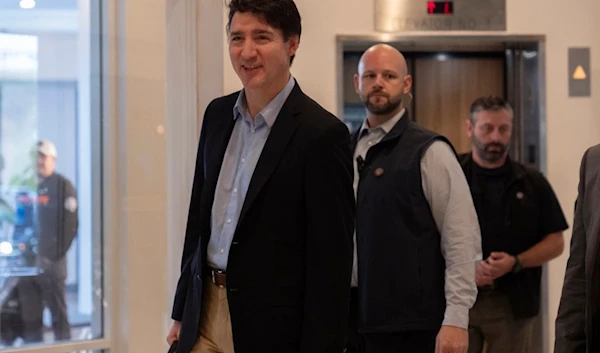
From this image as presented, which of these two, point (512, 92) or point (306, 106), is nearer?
point (306, 106)

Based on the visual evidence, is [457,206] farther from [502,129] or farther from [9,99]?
[9,99]

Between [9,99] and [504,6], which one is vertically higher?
[504,6]

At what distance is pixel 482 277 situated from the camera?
3.39 meters

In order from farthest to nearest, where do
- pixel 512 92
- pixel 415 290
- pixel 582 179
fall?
1. pixel 512 92
2. pixel 415 290
3. pixel 582 179

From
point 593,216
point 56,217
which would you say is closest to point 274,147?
point 593,216

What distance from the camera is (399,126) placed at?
106 inches

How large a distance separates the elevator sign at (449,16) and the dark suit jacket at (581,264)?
2.28 m

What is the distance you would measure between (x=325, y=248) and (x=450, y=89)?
2.94 m

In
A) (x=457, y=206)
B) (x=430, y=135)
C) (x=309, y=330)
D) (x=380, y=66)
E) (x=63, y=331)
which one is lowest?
(x=63, y=331)

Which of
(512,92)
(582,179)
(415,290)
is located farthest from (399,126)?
(512,92)

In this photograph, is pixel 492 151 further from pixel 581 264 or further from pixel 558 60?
pixel 581 264

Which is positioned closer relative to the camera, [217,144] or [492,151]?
[217,144]

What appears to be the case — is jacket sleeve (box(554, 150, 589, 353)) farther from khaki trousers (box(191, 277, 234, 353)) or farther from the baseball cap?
the baseball cap

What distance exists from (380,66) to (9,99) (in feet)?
3.92
